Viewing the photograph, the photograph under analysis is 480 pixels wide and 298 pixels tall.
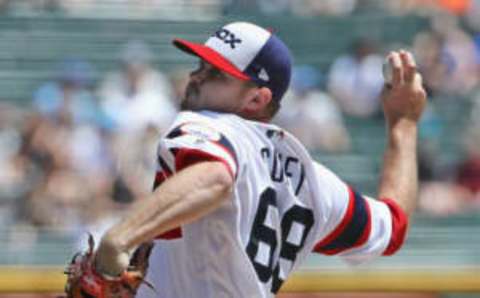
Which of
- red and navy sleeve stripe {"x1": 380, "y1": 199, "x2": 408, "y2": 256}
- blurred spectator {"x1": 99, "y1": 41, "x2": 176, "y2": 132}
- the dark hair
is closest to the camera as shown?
the dark hair

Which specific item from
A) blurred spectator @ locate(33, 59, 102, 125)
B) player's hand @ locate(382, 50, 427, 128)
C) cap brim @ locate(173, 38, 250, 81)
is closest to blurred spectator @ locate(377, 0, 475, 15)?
blurred spectator @ locate(33, 59, 102, 125)

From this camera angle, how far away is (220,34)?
392 centimetres

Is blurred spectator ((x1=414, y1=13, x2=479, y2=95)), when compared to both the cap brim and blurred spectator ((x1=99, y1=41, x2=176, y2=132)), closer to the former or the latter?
blurred spectator ((x1=99, y1=41, x2=176, y2=132))

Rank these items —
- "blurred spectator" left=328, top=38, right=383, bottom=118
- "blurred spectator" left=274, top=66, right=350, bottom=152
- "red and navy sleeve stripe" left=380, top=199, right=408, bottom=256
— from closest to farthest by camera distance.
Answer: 1. "red and navy sleeve stripe" left=380, top=199, right=408, bottom=256
2. "blurred spectator" left=274, top=66, right=350, bottom=152
3. "blurred spectator" left=328, top=38, right=383, bottom=118

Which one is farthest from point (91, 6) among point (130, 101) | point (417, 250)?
point (417, 250)

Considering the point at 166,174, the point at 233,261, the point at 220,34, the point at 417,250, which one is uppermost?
the point at 220,34

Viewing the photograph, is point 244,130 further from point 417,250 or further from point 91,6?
point 91,6

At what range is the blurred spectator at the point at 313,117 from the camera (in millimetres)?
10328

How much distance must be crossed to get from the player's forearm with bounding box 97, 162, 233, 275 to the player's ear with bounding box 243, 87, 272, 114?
1.29 ft

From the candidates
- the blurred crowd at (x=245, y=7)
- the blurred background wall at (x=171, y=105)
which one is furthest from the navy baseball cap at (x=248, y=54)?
the blurred crowd at (x=245, y=7)

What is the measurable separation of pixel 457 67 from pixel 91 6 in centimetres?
287

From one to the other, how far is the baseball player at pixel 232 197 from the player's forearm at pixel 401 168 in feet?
0.72

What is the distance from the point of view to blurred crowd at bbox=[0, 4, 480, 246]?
936cm

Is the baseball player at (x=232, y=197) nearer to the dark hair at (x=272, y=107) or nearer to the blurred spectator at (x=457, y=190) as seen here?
the dark hair at (x=272, y=107)
